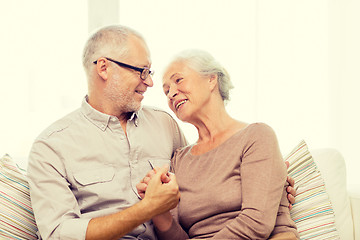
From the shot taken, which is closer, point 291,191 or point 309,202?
point 291,191

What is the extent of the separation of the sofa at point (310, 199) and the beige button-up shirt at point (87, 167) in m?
0.17

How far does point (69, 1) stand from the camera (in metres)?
3.32

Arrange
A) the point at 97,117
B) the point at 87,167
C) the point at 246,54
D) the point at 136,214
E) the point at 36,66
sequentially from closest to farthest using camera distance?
the point at 136,214
the point at 87,167
the point at 97,117
the point at 36,66
the point at 246,54

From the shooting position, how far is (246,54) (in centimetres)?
374

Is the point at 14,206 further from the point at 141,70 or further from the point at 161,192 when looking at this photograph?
the point at 141,70

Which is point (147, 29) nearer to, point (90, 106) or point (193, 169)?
point (90, 106)

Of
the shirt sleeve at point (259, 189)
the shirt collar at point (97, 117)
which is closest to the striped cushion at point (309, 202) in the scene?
the shirt sleeve at point (259, 189)

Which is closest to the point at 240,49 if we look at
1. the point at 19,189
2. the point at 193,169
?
the point at 193,169

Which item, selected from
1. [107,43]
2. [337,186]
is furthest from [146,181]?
[337,186]

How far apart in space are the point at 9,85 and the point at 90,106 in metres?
1.50

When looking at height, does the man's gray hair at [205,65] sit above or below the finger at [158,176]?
above

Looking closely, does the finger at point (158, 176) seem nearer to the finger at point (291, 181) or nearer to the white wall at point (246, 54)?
the finger at point (291, 181)

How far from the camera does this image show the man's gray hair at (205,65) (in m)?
1.98

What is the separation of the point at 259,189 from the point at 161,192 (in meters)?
0.37
